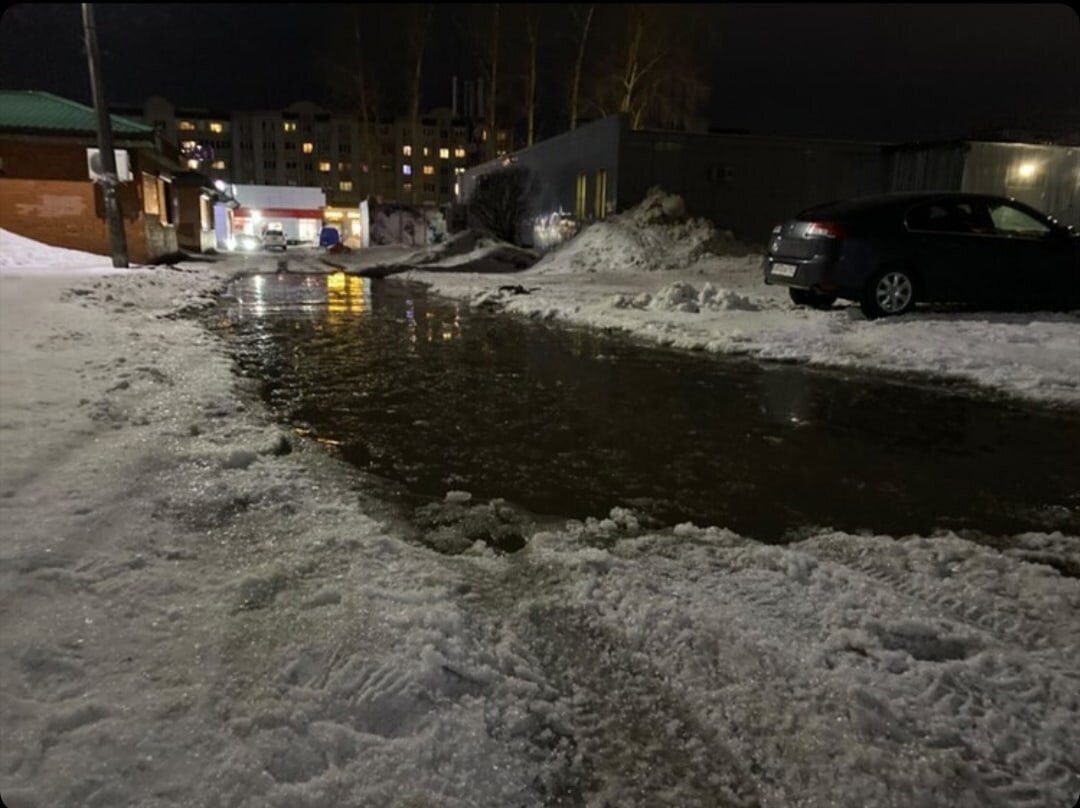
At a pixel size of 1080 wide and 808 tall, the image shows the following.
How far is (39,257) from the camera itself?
60.2ft

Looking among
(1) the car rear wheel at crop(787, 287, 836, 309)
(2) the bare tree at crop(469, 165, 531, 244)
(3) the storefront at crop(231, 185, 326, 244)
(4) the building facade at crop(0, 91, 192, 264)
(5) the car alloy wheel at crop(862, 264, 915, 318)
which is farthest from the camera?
(3) the storefront at crop(231, 185, 326, 244)

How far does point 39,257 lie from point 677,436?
19188 mm

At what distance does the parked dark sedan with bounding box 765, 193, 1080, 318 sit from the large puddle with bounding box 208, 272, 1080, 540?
2.66 metres

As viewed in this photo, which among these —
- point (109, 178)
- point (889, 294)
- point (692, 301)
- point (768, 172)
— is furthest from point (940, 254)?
point (109, 178)

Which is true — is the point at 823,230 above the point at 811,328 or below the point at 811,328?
above

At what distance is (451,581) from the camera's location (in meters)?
2.98

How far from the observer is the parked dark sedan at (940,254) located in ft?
31.9

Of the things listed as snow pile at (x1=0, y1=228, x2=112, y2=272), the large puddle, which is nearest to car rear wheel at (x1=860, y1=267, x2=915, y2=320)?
the large puddle

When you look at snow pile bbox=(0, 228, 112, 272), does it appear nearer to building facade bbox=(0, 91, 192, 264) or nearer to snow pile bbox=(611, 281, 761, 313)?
building facade bbox=(0, 91, 192, 264)

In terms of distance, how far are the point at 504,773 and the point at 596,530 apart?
1.69 meters

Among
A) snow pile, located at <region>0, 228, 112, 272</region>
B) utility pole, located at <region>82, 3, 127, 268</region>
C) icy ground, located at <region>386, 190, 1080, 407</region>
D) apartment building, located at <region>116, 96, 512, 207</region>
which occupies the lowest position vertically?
icy ground, located at <region>386, 190, 1080, 407</region>

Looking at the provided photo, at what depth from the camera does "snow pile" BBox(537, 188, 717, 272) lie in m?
21.8

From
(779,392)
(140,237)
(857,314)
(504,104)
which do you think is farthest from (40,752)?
(504,104)

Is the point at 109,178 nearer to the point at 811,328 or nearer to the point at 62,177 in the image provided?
the point at 62,177
